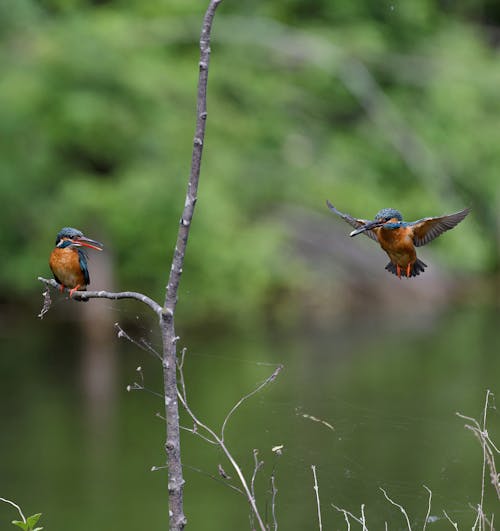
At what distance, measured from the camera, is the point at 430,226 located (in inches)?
82.0

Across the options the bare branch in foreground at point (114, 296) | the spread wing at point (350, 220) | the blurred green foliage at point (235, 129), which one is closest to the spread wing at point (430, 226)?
the spread wing at point (350, 220)

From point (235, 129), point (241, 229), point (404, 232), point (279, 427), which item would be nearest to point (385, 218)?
point (404, 232)

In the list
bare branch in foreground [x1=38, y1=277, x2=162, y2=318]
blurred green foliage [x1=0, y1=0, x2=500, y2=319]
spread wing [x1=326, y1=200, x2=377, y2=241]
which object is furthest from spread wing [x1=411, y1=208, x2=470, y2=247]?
blurred green foliage [x1=0, y1=0, x2=500, y2=319]

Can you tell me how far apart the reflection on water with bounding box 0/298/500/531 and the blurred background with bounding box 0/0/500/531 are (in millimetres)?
45

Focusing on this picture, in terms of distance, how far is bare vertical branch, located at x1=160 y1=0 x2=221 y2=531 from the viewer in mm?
2223

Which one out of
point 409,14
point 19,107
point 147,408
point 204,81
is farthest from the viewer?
point 409,14

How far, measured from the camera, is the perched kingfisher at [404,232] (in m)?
2.02

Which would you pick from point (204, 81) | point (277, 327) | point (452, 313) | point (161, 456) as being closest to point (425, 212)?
point (452, 313)

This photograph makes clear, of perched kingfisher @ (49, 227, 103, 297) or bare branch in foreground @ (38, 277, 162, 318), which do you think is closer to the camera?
bare branch in foreground @ (38, 277, 162, 318)

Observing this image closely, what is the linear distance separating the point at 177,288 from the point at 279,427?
1852mm

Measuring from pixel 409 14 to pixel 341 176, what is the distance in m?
3.25

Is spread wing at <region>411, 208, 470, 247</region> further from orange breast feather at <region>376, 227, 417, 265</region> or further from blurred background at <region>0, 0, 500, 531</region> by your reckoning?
blurred background at <region>0, 0, 500, 531</region>

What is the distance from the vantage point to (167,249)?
14.6m

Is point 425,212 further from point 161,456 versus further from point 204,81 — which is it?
point 204,81
